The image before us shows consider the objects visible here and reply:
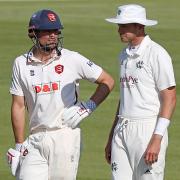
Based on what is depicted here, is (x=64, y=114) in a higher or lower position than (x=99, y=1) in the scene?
higher

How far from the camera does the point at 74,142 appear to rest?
7.33m

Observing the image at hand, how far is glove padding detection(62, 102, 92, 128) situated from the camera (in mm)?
7207

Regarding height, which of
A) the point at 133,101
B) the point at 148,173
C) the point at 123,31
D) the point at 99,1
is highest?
the point at 123,31

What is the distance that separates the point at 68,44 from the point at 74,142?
399 inches

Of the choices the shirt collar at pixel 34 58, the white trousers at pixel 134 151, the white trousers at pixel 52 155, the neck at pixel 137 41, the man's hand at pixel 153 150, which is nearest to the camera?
the man's hand at pixel 153 150

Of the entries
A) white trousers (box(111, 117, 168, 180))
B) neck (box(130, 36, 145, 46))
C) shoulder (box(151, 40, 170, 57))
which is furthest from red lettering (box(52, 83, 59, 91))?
shoulder (box(151, 40, 170, 57))

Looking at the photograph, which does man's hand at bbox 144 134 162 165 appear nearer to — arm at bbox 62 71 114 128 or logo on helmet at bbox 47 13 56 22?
arm at bbox 62 71 114 128

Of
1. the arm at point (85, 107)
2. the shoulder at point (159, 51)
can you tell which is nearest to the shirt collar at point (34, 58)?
the arm at point (85, 107)

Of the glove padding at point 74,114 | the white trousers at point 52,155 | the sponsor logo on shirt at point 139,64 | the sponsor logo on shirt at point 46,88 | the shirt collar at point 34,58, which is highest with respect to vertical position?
the sponsor logo on shirt at point 139,64

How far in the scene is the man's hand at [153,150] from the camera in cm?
684

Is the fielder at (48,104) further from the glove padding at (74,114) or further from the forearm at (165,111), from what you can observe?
the forearm at (165,111)

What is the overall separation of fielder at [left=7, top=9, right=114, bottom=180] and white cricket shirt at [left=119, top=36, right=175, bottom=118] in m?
0.40

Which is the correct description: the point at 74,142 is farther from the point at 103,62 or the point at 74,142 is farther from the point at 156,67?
the point at 103,62

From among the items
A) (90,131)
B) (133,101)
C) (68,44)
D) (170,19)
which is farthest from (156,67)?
(170,19)
